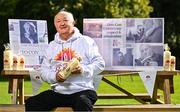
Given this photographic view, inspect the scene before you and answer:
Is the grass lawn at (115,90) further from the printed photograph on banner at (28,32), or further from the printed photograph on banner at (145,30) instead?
the printed photograph on banner at (28,32)

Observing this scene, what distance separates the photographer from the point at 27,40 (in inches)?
269

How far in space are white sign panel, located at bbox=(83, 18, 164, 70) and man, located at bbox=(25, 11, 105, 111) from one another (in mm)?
1207

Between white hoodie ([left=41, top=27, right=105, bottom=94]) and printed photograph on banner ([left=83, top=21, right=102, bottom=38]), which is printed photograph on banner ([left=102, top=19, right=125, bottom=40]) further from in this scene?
white hoodie ([left=41, top=27, right=105, bottom=94])

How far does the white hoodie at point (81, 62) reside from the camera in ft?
17.7

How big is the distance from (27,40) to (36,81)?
1.98 ft

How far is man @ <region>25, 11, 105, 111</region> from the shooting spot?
17.5 ft

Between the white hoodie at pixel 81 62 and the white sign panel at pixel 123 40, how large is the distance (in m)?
1.20

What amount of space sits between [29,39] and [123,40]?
111 centimetres

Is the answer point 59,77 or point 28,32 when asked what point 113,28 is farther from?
point 59,77

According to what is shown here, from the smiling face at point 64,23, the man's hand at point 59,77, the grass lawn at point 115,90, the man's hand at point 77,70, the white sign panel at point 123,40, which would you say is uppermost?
the smiling face at point 64,23

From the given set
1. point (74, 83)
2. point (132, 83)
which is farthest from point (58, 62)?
point (132, 83)

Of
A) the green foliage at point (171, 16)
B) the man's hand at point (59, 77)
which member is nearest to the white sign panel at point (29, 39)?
the man's hand at point (59, 77)

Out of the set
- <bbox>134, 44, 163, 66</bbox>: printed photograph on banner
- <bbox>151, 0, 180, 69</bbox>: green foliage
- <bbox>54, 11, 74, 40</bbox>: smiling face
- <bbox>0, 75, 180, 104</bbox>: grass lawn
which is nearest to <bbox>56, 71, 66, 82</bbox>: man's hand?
<bbox>54, 11, 74, 40</bbox>: smiling face

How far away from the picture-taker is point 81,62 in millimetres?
5477
